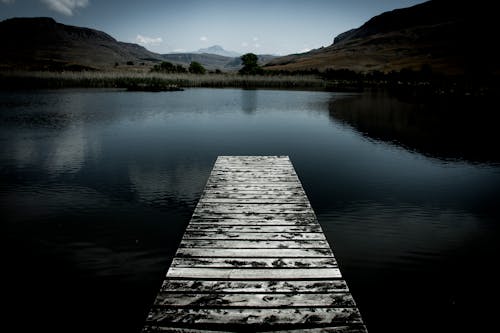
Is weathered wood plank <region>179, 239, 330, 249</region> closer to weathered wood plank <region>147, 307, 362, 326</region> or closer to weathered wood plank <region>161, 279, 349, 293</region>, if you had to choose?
weathered wood plank <region>161, 279, 349, 293</region>

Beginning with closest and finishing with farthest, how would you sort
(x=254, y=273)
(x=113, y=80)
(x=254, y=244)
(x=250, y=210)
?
(x=254, y=273)
(x=254, y=244)
(x=250, y=210)
(x=113, y=80)

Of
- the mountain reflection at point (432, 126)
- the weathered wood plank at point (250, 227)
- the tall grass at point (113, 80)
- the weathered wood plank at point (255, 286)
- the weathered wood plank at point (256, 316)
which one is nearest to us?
the weathered wood plank at point (256, 316)

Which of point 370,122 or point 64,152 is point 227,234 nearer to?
point 64,152

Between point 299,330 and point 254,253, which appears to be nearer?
point 299,330

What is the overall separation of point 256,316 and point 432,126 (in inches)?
922

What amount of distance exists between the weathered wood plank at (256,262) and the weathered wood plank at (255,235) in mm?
732

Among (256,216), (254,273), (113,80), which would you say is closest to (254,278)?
(254,273)

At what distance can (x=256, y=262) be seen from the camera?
193 inches

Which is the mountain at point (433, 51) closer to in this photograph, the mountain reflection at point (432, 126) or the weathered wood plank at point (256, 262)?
the mountain reflection at point (432, 126)

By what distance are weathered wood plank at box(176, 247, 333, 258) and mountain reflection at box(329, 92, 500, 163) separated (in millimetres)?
13018

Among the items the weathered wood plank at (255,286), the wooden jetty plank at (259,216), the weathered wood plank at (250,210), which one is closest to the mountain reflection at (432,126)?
the weathered wood plank at (250,210)

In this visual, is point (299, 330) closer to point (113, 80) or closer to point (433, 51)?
point (113, 80)

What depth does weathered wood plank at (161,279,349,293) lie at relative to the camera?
426cm

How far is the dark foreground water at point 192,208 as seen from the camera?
530 centimetres
